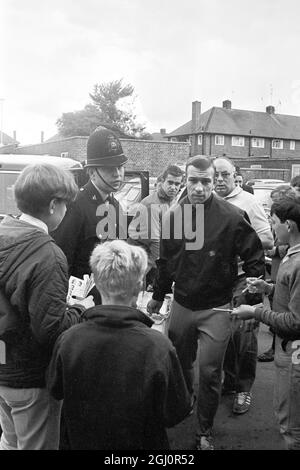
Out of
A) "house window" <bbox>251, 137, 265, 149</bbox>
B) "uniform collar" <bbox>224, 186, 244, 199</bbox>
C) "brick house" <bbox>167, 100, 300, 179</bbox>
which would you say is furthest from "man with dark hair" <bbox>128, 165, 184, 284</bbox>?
"house window" <bbox>251, 137, 265, 149</bbox>

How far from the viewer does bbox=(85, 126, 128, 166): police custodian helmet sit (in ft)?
9.37

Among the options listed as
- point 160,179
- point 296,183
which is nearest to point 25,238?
point 160,179

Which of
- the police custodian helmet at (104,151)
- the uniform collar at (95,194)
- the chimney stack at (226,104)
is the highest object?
the chimney stack at (226,104)

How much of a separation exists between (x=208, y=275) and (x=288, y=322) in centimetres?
78

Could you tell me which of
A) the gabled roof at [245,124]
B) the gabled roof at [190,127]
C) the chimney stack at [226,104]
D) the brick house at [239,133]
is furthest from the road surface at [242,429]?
the chimney stack at [226,104]

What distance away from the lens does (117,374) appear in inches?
66.2

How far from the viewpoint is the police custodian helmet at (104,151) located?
2.86 meters

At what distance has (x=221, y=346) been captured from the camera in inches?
119

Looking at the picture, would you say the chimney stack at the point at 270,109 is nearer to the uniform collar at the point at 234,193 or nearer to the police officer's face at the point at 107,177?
the uniform collar at the point at 234,193

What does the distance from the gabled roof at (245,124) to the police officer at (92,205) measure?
4702cm

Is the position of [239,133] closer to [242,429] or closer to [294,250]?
[242,429]

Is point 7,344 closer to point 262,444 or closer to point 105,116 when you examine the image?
point 262,444

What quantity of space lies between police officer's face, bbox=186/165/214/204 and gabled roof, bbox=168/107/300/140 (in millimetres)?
46761

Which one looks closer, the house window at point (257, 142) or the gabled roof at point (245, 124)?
the gabled roof at point (245, 124)
